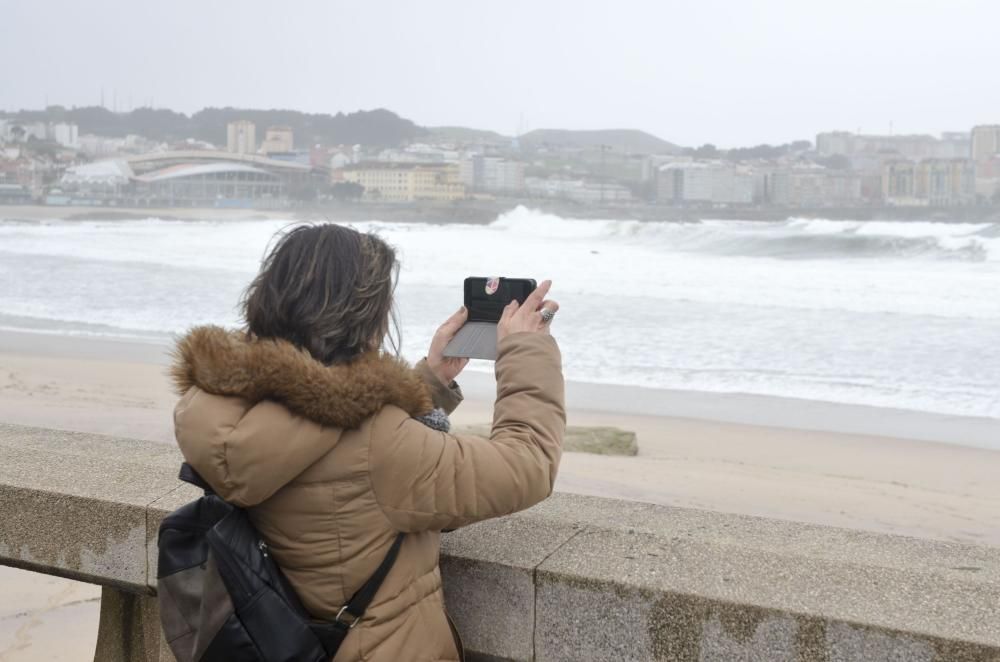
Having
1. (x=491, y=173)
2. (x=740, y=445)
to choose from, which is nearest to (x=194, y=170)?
(x=491, y=173)

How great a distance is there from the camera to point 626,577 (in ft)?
5.99

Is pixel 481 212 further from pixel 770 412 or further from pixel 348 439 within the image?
pixel 348 439

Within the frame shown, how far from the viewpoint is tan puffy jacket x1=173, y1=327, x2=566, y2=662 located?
1628mm

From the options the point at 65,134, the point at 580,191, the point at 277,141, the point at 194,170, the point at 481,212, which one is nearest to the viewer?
the point at 481,212

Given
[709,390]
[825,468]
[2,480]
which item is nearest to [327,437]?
[2,480]

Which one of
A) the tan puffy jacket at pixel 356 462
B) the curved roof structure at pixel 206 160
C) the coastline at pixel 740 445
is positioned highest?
the curved roof structure at pixel 206 160

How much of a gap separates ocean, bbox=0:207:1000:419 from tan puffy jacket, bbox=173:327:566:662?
0.69 feet

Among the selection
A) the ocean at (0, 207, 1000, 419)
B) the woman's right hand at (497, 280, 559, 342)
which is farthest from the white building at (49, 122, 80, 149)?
the woman's right hand at (497, 280, 559, 342)

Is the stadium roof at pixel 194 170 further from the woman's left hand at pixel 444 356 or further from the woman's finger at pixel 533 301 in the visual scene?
the woman's finger at pixel 533 301

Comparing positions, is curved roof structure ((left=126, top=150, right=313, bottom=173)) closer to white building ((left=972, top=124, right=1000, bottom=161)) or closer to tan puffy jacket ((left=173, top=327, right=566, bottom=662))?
white building ((left=972, top=124, right=1000, bottom=161))

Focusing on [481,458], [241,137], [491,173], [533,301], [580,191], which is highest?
[241,137]

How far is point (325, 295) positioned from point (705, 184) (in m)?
85.4

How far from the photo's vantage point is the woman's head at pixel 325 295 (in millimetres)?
1720

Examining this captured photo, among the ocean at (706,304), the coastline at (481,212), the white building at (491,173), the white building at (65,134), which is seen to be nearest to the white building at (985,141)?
the coastline at (481,212)
